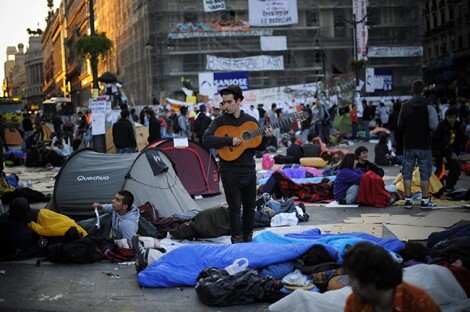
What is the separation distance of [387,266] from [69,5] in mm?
109792

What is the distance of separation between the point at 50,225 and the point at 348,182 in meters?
5.22

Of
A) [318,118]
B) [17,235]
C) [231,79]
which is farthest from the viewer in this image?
[231,79]

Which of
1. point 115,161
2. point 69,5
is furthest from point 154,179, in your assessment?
point 69,5

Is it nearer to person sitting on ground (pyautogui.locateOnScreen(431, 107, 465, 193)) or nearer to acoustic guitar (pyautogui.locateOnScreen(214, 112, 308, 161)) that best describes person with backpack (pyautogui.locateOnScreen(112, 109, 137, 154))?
person sitting on ground (pyautogui.locateOnScreen(431, 107, 465, 193))

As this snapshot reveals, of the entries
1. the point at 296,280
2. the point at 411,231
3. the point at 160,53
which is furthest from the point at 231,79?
the point at 296,280

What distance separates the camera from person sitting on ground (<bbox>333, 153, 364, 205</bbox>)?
37.8 ft

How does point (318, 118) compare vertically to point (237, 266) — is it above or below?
above

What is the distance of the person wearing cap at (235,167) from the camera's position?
7695 mm

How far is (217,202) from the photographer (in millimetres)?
12664

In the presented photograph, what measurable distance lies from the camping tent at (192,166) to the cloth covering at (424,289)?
8150 millimetres

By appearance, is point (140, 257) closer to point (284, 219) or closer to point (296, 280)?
point (296, 280)

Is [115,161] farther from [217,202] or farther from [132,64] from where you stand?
[132,64]

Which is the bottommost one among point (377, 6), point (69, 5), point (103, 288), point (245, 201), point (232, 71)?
point (103, 288)

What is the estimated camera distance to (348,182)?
11.6 m
